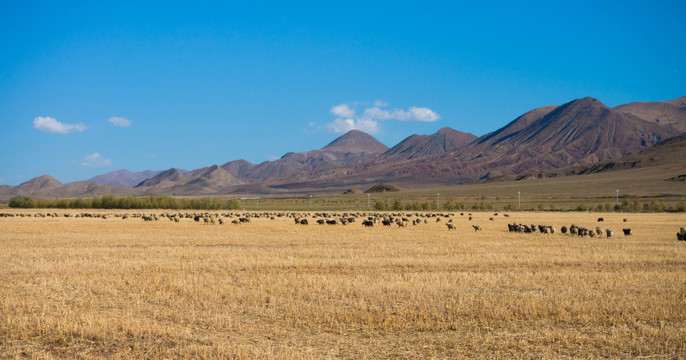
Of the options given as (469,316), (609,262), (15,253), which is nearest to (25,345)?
(469,316)

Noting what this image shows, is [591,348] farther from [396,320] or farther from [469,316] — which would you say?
[396,320]

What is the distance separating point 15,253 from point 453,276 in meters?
17.1

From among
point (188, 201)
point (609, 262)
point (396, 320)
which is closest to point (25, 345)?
point (396, 320)

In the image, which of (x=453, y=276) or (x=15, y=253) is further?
(x=15, y=253)

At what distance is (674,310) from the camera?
1171cm

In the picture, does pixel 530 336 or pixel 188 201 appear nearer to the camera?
pixel 530 336

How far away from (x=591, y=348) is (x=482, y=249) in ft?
49.0

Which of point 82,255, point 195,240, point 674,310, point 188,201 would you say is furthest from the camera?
point 188,201

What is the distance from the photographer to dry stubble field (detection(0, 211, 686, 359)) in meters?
9.26

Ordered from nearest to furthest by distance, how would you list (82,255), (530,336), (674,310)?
(530,336) < (674,310) < (82,255)

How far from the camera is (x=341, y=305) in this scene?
40.2ft

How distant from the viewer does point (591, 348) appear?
9.20 metres

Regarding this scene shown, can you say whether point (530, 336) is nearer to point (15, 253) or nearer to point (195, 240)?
point (15, 253)

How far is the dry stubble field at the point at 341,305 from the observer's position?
9258 mm
